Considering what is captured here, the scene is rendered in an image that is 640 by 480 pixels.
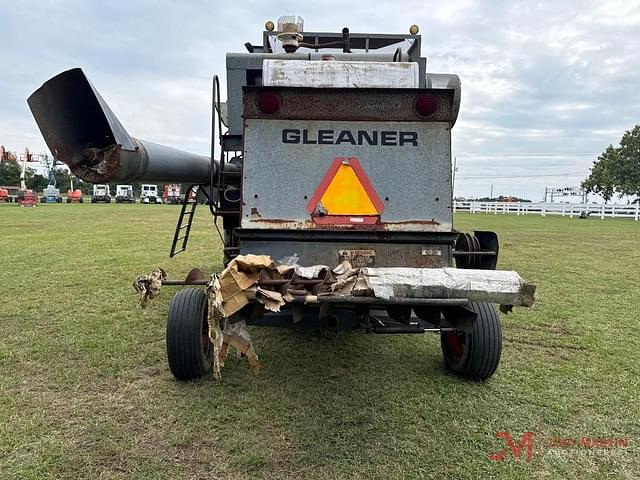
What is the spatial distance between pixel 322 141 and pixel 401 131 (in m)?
0.57

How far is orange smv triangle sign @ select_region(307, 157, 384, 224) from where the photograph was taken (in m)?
3.83

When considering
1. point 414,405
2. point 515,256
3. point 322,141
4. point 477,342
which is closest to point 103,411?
point 414,405

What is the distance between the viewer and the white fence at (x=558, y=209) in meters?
35.1

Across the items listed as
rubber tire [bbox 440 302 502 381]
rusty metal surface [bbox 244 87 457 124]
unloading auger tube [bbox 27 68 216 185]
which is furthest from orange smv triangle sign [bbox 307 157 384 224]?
unloading auger tube [bbox 27 68 216 185]

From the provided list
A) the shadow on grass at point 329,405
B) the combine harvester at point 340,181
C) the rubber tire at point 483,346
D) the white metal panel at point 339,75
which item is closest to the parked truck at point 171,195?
Result: the shadow on grass at point 329,405

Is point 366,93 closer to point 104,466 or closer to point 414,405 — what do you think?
point 414,405

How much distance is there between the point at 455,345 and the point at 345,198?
1541 mm

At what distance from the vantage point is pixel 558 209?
38625 millimetres

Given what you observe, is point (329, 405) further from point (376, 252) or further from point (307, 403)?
point (376, 252)

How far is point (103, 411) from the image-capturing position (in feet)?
11.8

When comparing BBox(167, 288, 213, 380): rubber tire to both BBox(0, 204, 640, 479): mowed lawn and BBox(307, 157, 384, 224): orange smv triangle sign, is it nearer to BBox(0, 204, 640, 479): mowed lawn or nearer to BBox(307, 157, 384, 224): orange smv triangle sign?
BBox(0, 204, 640, 479): mowed lawn

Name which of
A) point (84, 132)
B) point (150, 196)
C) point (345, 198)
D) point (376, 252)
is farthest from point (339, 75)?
point (150, 196)

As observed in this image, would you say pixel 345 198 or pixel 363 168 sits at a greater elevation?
pixel 363 168

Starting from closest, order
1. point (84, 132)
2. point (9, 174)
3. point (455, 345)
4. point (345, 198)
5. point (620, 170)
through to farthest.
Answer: point (84, 132) < point (345, 198) < point (455, 345) < point (620, 170) < point (9, 174)
